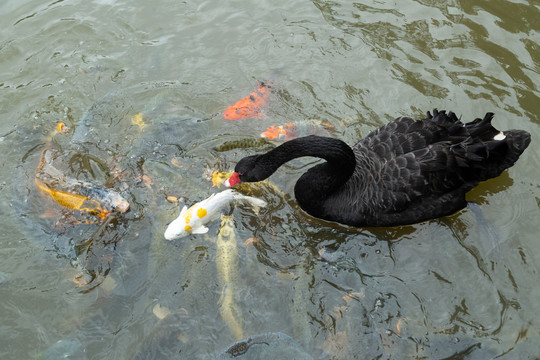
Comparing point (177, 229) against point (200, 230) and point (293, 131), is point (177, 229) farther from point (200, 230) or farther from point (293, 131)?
point (293, 131)

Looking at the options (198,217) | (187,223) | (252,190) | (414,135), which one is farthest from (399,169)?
(187,223)

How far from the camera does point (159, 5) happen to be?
7715 mm

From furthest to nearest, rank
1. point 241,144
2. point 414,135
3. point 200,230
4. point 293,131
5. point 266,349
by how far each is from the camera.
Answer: point 293,131 → point 241,144 → point 414,135 → point 200,230 → point 266,349

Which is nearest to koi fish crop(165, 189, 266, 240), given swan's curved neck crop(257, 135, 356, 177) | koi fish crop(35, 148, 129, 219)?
swan's curved neck crop(257, 135, 356, 177)

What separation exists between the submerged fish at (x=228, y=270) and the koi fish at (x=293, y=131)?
4.99 ft

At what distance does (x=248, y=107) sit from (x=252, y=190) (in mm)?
1286

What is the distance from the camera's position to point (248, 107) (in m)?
6.27

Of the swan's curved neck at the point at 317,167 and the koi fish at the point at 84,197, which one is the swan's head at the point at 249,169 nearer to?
the swan's curved neck at the point at 317,167

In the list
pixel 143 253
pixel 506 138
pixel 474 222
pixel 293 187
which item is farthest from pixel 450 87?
pixel 143 253

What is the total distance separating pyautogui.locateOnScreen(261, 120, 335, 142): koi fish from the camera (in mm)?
5941

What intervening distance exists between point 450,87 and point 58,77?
5.41 metres

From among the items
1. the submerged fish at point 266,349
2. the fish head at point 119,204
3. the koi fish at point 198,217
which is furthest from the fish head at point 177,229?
the submerged fish at point 266,349

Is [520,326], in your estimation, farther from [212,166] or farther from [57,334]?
[57,334]

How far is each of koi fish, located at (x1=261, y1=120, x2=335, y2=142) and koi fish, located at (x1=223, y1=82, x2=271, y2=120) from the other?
36cm
